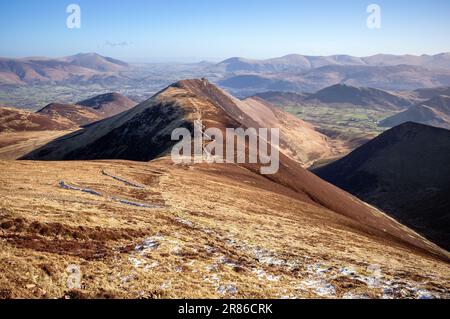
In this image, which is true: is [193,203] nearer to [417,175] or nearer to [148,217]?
[148,217]

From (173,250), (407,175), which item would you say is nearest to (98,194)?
(173,250)

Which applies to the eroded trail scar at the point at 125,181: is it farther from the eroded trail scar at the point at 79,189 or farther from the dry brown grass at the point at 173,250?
the eroded trail scar at the point at 79,189

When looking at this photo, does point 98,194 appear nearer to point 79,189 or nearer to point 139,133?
point 79,189

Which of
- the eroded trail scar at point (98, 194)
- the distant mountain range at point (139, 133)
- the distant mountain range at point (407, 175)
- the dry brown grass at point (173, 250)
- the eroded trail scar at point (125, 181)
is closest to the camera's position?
the dry brown grass at point (173, 250)

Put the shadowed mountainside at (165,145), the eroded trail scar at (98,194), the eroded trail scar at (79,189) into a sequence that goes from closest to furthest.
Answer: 1. the eroded trail scar at (98,194)
2. the eroded trail scar at (79,189)
3. the shadowed mountainside at (165,145)

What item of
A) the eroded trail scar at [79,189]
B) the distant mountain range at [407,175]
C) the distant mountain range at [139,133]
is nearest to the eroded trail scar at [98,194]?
the eroded trail scar at [79,189]

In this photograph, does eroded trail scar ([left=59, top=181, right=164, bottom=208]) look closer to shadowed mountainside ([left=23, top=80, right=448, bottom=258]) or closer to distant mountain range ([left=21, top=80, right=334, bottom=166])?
shadowed mountainside ([left=23, top=80, right=448, bottom=258])
